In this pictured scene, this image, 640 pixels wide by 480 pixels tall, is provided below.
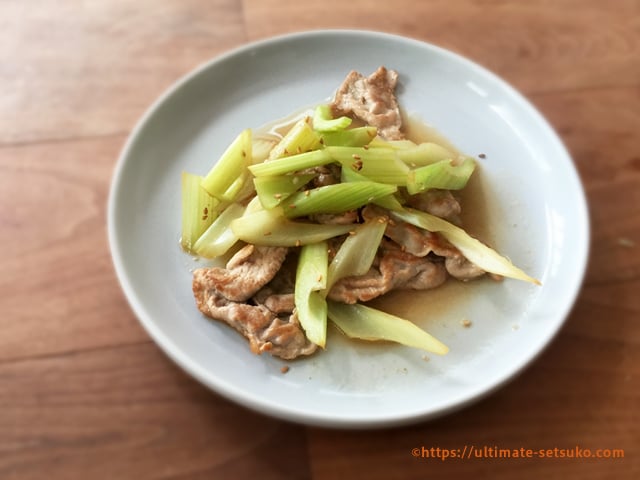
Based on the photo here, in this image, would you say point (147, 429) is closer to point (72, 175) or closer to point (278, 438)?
point (278, 438)

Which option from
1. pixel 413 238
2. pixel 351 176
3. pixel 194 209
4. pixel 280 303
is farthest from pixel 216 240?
pixel 413 238

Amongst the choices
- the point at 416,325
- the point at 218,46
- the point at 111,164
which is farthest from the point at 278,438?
the point at 218,46

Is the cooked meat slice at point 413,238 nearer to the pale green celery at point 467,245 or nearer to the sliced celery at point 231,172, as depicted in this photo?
the pale green celery at point 467,245

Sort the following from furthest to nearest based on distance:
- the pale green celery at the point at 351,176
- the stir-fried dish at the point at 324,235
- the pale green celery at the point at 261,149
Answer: the pale green celery at the point at 261,149, the pale green celery at the point at 351,176, the stir-fried dish at the point at 324,235

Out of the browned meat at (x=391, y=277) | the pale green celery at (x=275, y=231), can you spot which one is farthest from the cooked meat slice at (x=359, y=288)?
the pale green celery at (x=275, y=231)

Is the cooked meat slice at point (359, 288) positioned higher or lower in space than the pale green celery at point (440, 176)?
lower

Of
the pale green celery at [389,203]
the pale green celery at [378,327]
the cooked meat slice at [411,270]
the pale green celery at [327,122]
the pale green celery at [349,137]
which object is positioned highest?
the pale green celery at [327,122]

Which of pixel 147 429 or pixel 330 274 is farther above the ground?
Answer: pixel 330 274
